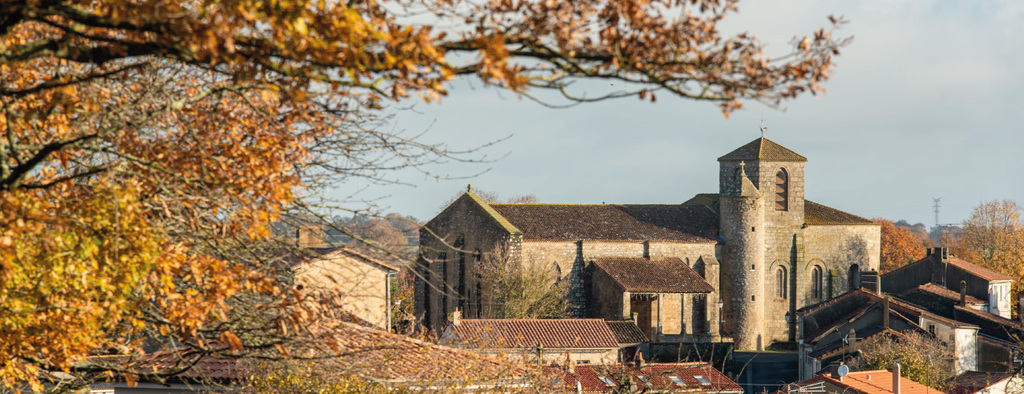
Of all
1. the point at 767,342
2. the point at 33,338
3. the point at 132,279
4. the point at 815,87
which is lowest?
the point at 767,342

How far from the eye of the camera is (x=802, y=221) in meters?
50.3

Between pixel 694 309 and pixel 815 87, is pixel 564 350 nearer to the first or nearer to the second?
pixel 694 309

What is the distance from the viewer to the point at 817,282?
5075 centimetres

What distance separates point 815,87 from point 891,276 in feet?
187

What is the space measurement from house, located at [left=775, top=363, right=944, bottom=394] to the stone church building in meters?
12.4

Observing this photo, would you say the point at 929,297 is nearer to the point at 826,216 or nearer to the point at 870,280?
the point at 870,280

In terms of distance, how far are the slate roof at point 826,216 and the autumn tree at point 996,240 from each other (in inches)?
906

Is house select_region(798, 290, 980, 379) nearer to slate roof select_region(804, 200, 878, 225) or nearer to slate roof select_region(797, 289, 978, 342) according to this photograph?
slate roof select_region(797, 289, 978, 342)

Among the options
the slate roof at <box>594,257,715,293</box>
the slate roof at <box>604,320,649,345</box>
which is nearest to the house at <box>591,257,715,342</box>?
the slate roof at <box>594,257,715,293</box>

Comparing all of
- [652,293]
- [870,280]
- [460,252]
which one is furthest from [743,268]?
[460,252]

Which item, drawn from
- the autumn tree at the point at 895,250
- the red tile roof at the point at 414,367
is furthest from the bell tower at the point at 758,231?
the autumn tree at the point at 895,250

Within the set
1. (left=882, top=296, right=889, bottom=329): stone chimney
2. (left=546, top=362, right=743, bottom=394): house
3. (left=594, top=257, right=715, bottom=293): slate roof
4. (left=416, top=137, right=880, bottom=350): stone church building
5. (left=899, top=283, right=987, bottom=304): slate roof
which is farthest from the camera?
(left=899, top=283, right=987, bottom=304): slate roof

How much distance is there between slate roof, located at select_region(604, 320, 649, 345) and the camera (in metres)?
37.4

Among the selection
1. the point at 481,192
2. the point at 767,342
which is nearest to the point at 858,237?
the point at 767,342
